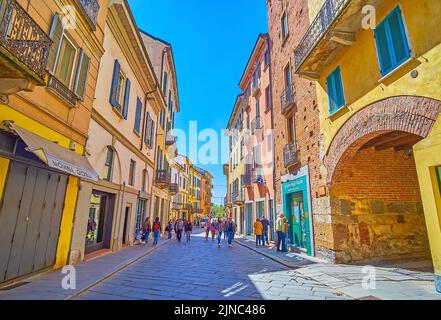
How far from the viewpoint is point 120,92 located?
11.4 metres

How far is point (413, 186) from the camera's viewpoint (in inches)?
366

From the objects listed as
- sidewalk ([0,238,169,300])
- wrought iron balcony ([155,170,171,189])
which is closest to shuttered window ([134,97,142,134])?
wrought iron balcony ([155,170,171,189])

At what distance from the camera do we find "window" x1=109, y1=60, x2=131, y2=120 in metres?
10.2

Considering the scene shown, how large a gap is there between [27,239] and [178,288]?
12.1ft

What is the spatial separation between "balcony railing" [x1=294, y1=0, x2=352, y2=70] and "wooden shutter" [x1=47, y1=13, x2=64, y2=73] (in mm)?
7583

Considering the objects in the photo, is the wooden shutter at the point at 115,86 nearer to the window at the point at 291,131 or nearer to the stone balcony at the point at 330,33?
the stone balcony at the point at 330,33

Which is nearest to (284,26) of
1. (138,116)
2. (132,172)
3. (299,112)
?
(299,112)

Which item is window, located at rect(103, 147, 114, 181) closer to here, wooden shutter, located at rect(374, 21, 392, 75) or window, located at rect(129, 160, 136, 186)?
window, located at rect(129, 160, 136, 186)

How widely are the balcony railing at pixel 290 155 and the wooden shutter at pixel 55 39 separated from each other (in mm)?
9894

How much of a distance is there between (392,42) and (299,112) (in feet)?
18.7

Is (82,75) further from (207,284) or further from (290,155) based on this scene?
(290,155)

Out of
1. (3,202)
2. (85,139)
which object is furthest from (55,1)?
(3,202)

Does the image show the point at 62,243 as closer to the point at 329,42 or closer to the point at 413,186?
the point at 329,42

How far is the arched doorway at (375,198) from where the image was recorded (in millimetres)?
8078
